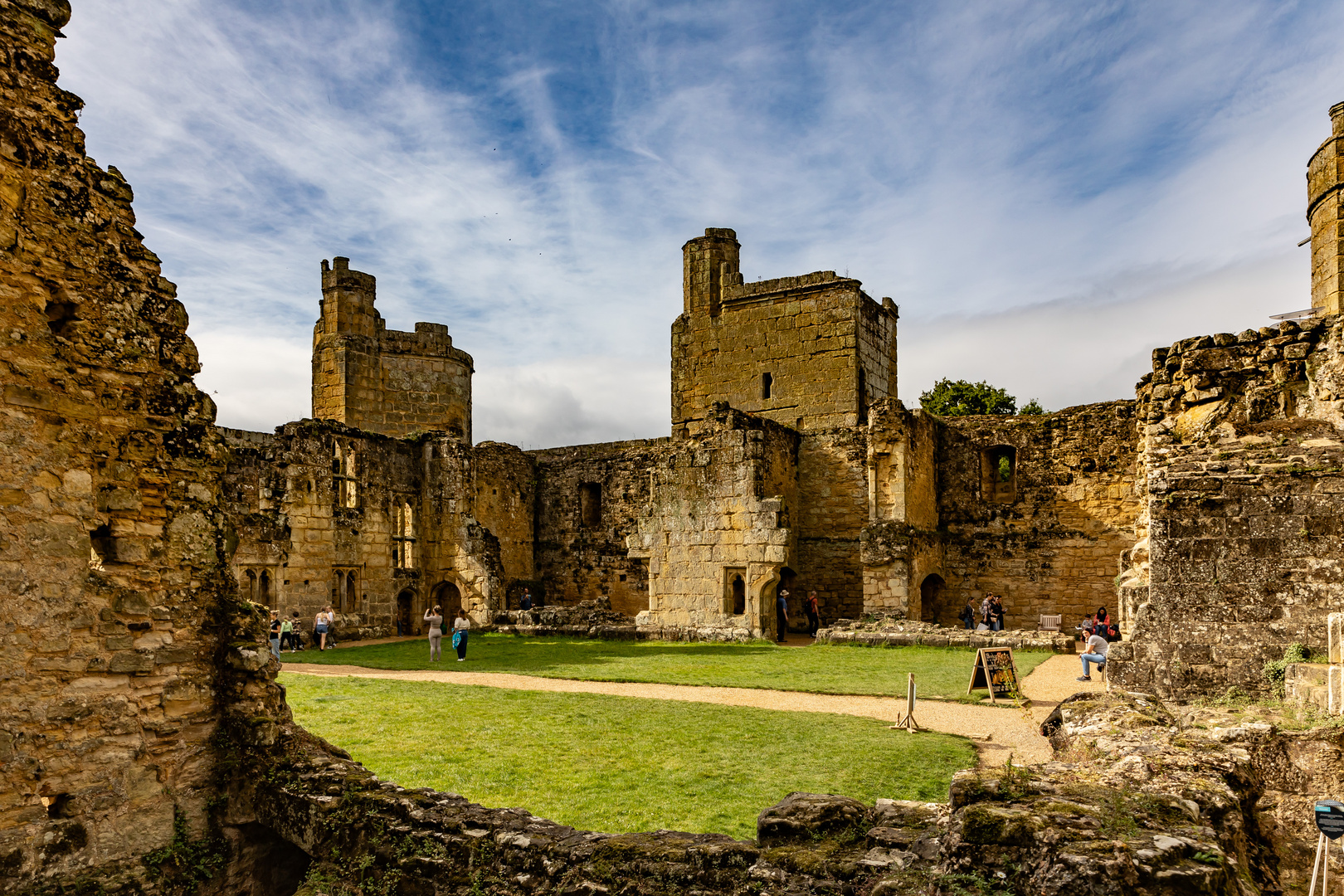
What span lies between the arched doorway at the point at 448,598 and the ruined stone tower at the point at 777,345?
26.6 ft

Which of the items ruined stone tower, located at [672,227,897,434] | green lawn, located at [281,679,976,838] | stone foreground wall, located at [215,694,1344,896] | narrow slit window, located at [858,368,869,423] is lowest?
green lawn, located at [281,679,976,838]

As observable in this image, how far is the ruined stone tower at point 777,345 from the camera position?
25.2 meters

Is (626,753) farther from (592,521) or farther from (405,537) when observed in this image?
(592,521)

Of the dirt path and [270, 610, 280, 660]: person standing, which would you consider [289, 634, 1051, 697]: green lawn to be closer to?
the dirt path

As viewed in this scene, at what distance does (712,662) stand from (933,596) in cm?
865

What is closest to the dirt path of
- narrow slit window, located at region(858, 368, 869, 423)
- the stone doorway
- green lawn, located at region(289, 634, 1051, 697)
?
green lawn, located at region(289, 634, 1051, 697)

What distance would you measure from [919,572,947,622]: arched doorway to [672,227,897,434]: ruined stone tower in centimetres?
488

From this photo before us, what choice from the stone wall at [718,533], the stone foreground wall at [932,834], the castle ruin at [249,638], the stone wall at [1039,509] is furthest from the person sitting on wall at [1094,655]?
the stone wall at [1039,509]

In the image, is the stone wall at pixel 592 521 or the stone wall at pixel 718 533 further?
the stone wall at pixel 592 521

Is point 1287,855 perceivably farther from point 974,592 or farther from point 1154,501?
point 974,592

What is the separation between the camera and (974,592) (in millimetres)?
22562

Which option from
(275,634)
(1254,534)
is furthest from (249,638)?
(275,634)

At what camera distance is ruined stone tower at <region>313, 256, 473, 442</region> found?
3019cm

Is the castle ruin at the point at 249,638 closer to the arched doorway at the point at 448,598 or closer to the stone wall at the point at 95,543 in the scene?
the stone wall at the point at 95,543
